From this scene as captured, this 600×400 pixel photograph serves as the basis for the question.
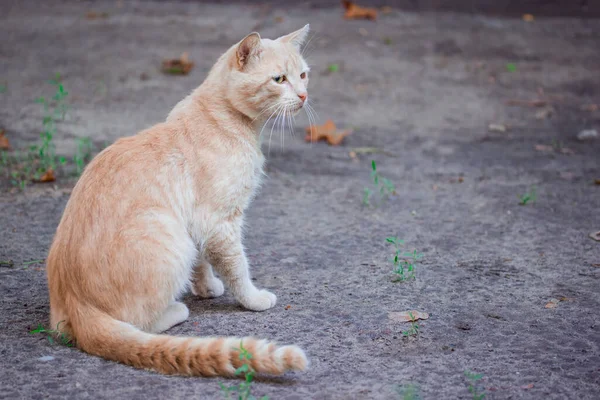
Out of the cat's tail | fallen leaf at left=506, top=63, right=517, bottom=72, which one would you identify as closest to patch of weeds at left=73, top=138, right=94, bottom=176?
the cat's tail

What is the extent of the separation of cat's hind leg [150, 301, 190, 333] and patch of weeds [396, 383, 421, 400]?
1066mm

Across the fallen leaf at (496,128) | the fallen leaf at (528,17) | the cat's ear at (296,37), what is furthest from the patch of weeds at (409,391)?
the fallen leaf at (528,17)

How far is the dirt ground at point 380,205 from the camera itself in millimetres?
2852

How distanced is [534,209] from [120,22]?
5701 mm

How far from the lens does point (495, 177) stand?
5.33 metres

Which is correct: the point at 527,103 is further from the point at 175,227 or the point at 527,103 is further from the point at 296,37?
the point at 175,227

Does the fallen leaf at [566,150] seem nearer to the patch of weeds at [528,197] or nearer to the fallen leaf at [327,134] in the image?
the patch of weeds at [528,197]

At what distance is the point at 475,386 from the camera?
2.69 metres

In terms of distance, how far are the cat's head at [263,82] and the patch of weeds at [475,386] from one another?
4.99 feet

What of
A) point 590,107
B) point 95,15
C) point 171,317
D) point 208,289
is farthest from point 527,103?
point 95,15

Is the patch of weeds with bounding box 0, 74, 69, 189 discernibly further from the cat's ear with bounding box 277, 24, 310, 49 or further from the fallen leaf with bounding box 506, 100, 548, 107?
the fallen leaf with bounding box 506, 100, 548, 107

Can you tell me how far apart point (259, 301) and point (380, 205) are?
5.66ft

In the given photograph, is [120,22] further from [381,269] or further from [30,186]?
[381,269]

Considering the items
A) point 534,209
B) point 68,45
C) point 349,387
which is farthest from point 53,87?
point 349,387
